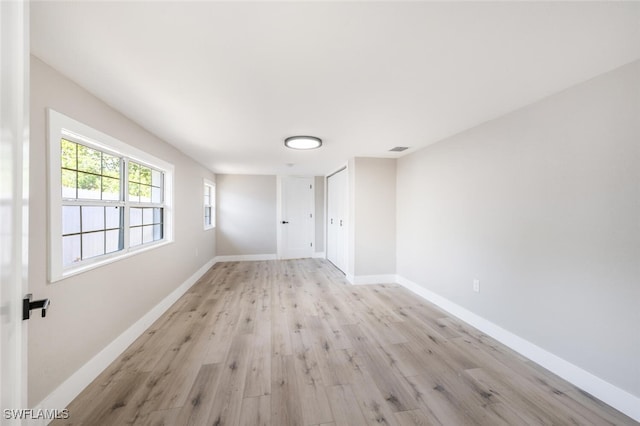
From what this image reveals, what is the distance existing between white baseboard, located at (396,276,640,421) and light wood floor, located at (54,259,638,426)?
0.06 m

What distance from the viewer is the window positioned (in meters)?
5.01

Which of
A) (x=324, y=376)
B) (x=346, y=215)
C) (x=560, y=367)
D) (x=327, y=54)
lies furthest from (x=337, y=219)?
(x=327, y=54)

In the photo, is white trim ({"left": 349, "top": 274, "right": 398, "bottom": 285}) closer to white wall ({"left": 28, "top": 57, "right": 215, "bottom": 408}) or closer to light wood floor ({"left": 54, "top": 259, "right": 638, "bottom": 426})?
light wood floor ({"left": 54, "top": 259, "right": 638, "bottom": 426})

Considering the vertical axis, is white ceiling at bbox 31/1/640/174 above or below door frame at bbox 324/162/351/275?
above

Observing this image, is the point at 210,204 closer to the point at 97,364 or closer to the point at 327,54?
the point at 97,364

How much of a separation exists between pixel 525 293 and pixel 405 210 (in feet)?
6.32

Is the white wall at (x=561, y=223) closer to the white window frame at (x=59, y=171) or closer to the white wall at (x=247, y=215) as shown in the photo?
the white window frame at (x=59, y=171)

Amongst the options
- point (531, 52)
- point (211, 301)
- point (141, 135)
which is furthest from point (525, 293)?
point (141, 135)

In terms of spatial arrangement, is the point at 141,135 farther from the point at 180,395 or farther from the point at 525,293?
the point at 525,293

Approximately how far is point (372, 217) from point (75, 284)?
11.4 feet

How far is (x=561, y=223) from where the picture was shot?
70.6 inches

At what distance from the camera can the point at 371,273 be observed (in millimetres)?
3930

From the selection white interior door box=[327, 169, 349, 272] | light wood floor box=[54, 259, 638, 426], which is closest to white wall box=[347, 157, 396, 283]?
white interior door box=[327, 169, 349, 272]

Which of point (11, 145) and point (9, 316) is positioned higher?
point (11, 145)
